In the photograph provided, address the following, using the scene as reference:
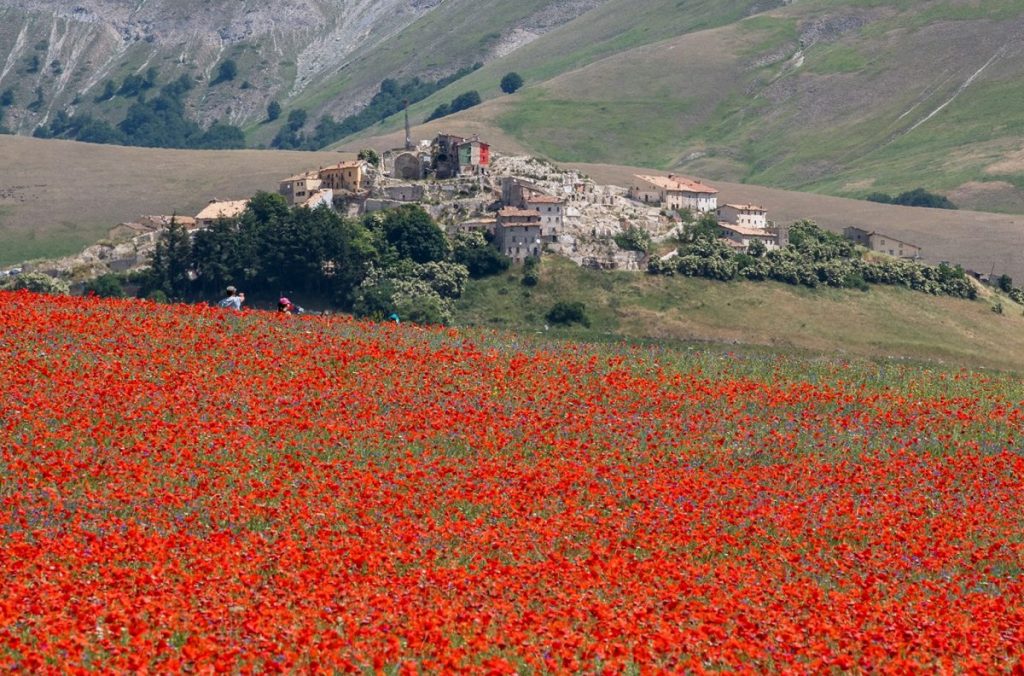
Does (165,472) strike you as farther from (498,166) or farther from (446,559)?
(498,166)

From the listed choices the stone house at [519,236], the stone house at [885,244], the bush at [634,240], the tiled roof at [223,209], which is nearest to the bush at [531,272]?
the stone house at [519,236]

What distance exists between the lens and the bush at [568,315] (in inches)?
5566

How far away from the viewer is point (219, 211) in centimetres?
17638

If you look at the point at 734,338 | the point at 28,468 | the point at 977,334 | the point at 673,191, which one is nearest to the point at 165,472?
the point at 28,468

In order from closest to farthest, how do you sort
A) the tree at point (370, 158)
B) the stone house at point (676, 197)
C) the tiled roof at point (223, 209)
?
the tiled roof at point (223, 209)
the tree at point (370, 158)
the stone house at point (676, 197)

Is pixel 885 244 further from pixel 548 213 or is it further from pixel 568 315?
pixel 568 315

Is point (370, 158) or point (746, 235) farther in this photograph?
point (370, 158)

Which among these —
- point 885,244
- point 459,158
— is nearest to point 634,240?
point 459,158

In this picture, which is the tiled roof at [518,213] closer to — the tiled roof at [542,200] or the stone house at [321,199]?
the tiled roof at [542,200]

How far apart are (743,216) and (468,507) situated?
529ft

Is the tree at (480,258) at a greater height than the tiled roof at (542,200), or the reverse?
the tiled roof at (542,200)

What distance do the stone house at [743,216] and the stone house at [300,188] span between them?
4880 cm

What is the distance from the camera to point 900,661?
22.5 meters

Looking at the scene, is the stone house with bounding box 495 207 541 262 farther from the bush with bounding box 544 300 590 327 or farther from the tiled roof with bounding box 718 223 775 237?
the tiled roof with bounding box 718 223 775 237
